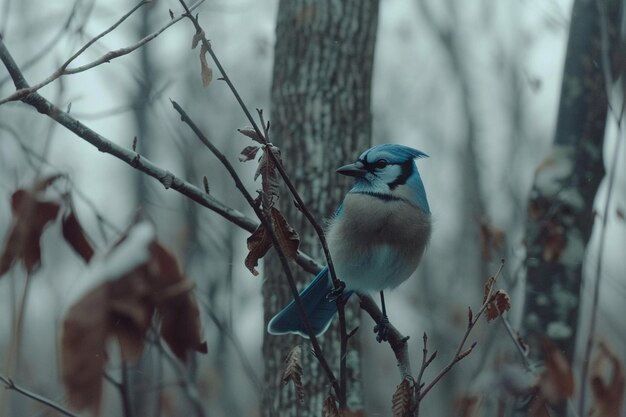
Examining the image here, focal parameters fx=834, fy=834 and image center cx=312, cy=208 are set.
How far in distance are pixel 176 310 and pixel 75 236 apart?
1.37 ft

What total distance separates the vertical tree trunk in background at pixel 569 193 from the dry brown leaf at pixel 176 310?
2.15m

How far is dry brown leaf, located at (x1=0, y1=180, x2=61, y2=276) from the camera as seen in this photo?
2.38 metres

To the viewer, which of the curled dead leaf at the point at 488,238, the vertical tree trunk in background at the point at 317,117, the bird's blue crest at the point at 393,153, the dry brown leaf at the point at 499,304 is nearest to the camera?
the dry brown leaf at the point at 499,304

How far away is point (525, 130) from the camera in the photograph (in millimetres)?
13586

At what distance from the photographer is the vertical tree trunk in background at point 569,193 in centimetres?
412

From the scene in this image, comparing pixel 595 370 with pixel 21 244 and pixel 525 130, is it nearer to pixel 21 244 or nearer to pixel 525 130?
pixel 21 244

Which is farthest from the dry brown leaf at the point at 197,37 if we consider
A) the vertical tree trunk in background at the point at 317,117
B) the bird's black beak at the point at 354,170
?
the vertical tree trunk in background at the point at 317,117

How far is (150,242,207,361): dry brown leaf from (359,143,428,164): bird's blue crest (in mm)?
1314

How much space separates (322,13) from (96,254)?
2.05 metres

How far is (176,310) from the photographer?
2.47 m

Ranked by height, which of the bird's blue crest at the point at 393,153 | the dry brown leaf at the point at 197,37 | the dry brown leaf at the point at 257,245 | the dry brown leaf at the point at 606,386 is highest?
the dry brown leaf at the point at 197,37

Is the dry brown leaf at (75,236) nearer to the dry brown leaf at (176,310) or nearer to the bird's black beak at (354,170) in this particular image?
the dry brown leaf at (176,310)

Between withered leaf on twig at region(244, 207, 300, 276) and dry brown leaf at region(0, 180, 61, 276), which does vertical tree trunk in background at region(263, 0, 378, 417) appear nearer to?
dry brown leaf at region(0, 180, 61, 276)

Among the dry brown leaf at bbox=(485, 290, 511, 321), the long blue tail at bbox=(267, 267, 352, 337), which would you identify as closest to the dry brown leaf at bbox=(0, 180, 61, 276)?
the dry brown leaf at bbox=(485, 290, 511, 321)
